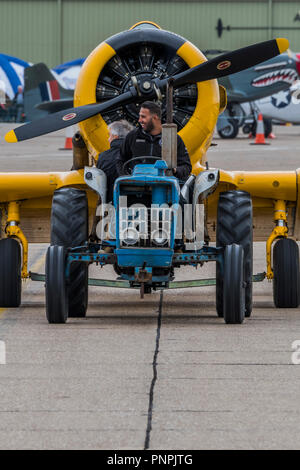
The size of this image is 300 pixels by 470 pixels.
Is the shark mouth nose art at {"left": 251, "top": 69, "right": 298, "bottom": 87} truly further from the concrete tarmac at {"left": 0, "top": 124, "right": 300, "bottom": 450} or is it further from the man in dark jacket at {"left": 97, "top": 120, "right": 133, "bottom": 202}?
the man in dark jacket at {"left": 97, "top": 120, "right": 133, "bottom": 202}

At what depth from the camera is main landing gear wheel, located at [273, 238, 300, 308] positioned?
9.46m

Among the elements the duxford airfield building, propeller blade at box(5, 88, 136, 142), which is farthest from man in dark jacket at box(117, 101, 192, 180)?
the duxford airfield building

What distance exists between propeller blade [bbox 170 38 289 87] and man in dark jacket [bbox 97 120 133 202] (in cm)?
49

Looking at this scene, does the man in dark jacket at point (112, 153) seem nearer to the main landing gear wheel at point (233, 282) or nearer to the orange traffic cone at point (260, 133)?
the main landing gear wheel at point (233, 282)

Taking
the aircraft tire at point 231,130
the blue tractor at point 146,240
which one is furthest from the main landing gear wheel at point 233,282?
the aircraft tire at point 231,130

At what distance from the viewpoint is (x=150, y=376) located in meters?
6.62

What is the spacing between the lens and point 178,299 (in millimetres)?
10055

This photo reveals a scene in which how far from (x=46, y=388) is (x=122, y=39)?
4.44m

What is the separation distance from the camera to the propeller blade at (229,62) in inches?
366

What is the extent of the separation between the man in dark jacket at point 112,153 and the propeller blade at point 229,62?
0.49m

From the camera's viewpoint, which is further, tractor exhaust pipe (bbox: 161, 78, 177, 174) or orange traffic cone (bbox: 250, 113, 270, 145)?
orange traffic cone (bbox: 250, 113, 270, 145)
